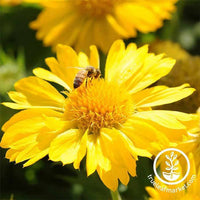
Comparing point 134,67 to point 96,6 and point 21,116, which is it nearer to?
point 21,116

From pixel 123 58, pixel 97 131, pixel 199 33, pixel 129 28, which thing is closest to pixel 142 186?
pixel 97 131

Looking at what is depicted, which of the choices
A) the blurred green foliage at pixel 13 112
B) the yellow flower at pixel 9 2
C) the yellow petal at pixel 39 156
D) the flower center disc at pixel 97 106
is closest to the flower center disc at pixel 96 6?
the blurred green foliage at pixel 13 112

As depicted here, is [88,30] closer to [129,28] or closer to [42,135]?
[129,28]

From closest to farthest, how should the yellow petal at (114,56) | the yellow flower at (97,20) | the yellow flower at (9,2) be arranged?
the yellow petal at (114,56), the yellow flower at (97,20), the yellow flower at (9,2)

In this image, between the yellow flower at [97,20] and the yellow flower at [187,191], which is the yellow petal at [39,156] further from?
the yellow flower at [97,20]

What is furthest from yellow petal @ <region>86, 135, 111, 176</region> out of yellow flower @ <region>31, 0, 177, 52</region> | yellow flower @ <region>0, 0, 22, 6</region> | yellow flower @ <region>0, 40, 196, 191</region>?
yellow flower @ <region>0, 0, 22, 6</region>

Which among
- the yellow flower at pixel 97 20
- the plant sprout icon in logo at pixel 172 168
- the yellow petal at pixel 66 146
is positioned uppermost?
the yellow flower at pixel 97 20

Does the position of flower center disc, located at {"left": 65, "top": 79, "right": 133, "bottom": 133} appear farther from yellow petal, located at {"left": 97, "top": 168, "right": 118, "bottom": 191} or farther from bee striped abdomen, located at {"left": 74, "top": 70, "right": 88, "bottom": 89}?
yellow petal, located at {"left": 97, "top": 168, "right": 118, "bottom": 191}
